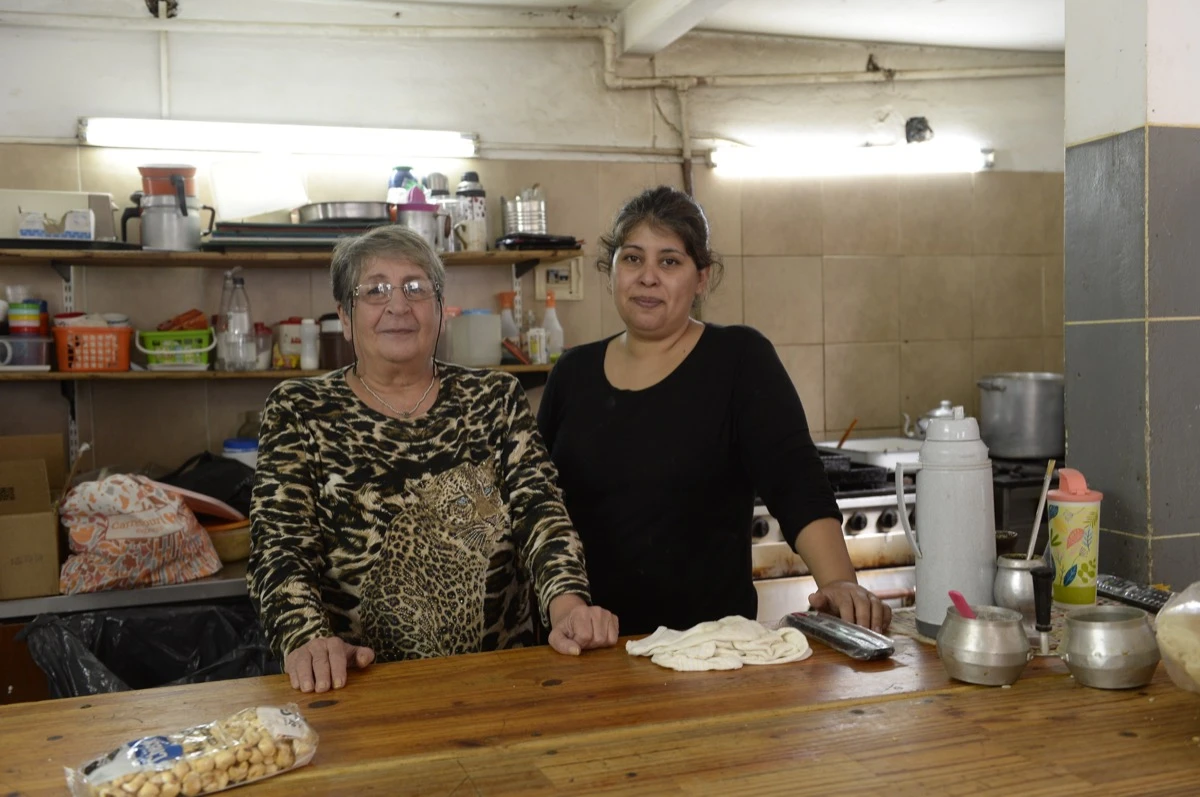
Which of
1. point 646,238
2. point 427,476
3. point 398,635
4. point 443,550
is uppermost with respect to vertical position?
point 646,238

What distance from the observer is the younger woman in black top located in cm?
213

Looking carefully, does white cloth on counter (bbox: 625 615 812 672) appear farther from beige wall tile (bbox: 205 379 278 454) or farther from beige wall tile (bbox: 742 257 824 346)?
beige wall tile (bbox: 742 257 824 346)

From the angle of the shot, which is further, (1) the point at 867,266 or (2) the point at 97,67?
(1) the point at 867,266

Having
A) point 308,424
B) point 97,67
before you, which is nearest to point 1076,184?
point 308,424

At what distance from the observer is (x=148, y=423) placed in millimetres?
3689

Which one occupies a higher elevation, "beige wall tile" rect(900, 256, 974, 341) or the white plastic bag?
"beige wall tile" rect(900, 256, 974, 341)

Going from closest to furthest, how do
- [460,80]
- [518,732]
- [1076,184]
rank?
[518,732], [1076,184], [460,80]

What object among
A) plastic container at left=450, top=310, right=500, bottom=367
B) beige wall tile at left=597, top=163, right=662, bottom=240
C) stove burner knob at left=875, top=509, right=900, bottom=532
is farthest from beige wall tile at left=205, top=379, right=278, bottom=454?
stove burner knob at left=875, top=509, right=900, bottom=532

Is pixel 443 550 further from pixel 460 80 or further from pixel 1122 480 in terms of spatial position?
pixel 460 80

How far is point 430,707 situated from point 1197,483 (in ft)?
5.33

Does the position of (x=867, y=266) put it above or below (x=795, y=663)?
above

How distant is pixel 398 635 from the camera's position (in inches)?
74.3

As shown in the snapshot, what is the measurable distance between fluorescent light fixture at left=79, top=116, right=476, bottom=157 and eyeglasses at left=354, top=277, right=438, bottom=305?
2.04 metres

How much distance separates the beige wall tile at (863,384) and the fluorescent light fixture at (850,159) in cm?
71
